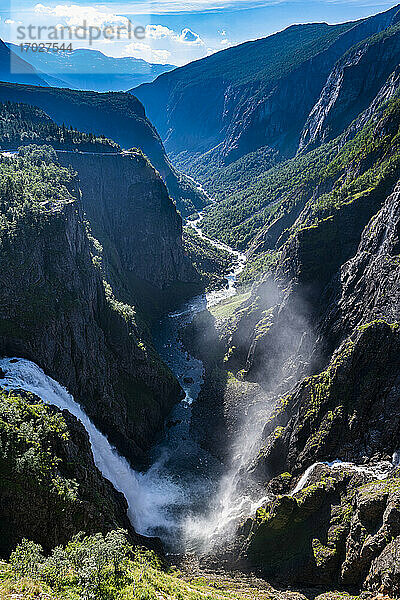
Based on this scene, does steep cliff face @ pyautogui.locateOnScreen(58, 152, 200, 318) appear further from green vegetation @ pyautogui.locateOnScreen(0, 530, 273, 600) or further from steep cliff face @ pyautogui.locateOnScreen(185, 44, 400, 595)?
green vegetation @ pyautogui.locateOnScreen(0, 530, 273, 600)

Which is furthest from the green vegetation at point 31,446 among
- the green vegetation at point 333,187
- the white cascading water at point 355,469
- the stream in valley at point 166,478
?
the green vegetation at point 333,187

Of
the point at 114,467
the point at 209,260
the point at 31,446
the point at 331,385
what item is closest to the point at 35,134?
the point at 209,260

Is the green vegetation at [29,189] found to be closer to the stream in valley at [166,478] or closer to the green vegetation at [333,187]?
the stream in valley at [166,478]

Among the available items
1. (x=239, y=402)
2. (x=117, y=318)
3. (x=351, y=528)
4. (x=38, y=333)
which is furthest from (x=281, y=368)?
(x=38, y=333)

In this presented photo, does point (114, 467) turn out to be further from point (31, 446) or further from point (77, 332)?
point (31, 446)

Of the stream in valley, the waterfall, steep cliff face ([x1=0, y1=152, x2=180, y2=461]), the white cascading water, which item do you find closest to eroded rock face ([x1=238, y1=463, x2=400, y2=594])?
the white cascading water
